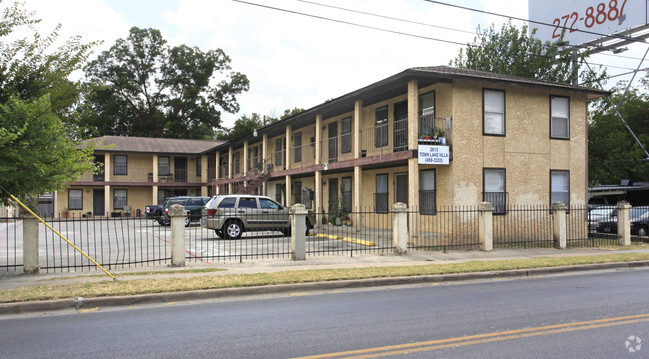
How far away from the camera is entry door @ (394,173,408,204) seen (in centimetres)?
2022

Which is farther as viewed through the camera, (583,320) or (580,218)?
Result: (580,218)

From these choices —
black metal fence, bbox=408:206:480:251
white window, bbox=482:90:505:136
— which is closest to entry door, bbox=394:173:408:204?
black metal fence, bbox=408:206:480:251

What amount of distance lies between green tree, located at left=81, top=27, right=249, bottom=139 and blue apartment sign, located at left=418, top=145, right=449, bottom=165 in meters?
48.4

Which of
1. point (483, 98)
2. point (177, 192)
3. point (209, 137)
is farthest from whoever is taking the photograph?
point (209, 137)

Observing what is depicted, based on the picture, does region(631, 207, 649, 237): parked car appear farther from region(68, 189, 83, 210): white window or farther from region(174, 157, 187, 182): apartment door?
region(68, 189, 83, 210): white window

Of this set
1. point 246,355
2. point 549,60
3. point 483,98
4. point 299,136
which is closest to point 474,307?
point 246,355

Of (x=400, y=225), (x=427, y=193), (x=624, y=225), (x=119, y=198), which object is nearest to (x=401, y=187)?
(x=427, y=193)

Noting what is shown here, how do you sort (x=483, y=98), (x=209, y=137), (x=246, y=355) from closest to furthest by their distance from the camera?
1. (x=246, y=355)
2. (x=483, y=98)
3. (x=209, y=137)

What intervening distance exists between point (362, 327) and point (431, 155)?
10.8m

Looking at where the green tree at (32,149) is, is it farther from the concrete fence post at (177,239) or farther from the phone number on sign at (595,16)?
the phone number on sign at (595,16)

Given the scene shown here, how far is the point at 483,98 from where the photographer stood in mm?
17688

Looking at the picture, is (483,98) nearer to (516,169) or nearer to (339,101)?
(516,169)

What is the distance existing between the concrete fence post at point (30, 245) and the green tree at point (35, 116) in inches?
23.6

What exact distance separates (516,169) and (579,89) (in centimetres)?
419
